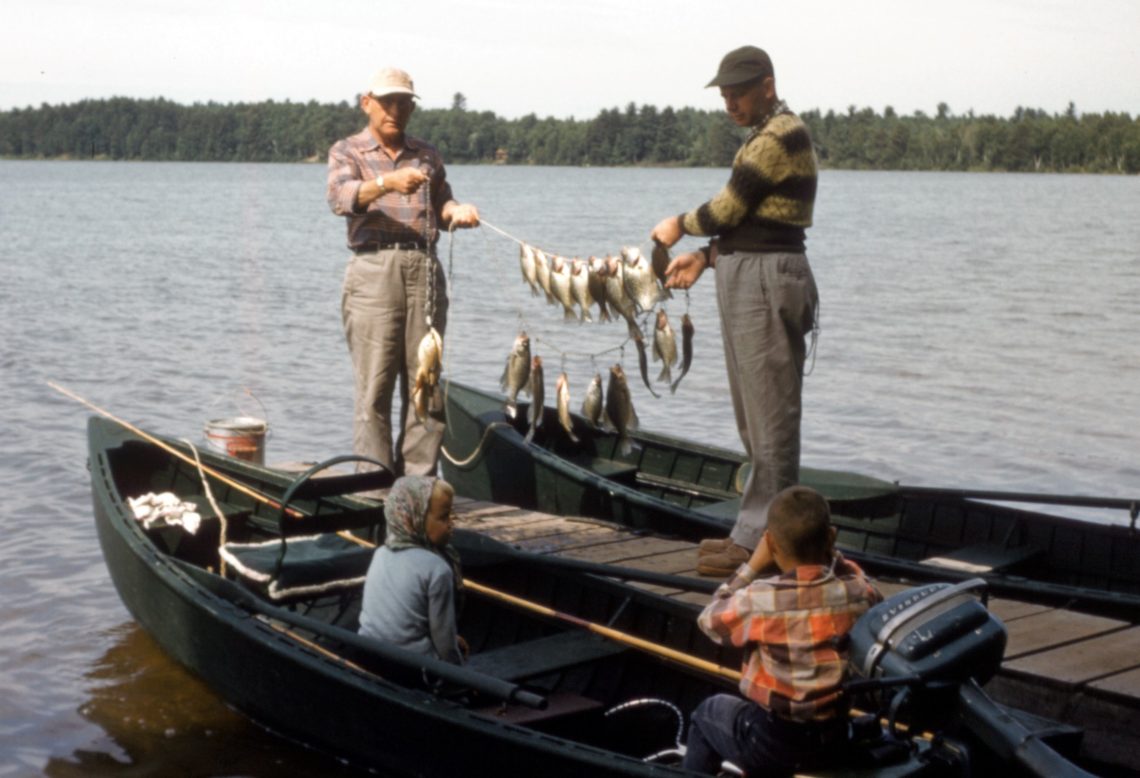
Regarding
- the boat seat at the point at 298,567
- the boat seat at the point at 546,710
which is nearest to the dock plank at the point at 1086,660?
the boat seat at the point at 546,710

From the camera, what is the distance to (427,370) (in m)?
8.66

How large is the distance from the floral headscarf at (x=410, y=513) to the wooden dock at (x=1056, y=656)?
4.94 feet

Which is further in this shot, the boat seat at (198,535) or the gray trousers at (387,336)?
the gray trousers at (387,336)

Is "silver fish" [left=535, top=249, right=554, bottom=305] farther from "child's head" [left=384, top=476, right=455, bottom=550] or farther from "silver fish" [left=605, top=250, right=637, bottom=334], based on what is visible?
"child's head" [left=384, top=476, right=455, bottom=550]

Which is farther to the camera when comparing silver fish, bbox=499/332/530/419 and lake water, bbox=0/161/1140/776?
silver fish, bbox=499/332/530/419

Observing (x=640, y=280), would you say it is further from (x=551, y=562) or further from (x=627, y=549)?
(x=551, y=562)

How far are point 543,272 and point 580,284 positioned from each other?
291 mm

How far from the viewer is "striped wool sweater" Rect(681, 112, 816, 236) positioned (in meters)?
6.98

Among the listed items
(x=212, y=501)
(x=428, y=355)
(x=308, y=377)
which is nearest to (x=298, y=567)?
(x=212, y=501)

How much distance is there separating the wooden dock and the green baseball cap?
2.45 meters

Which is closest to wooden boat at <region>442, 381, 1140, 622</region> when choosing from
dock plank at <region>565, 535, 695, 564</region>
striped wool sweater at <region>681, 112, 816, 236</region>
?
dock plank at <region>565, 535, 695, 564</region>

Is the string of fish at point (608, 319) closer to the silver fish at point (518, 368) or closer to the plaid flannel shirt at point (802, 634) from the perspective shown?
the silver fish at point (518, 368)

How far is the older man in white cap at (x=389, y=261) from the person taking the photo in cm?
873

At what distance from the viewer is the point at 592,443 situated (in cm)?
1102
